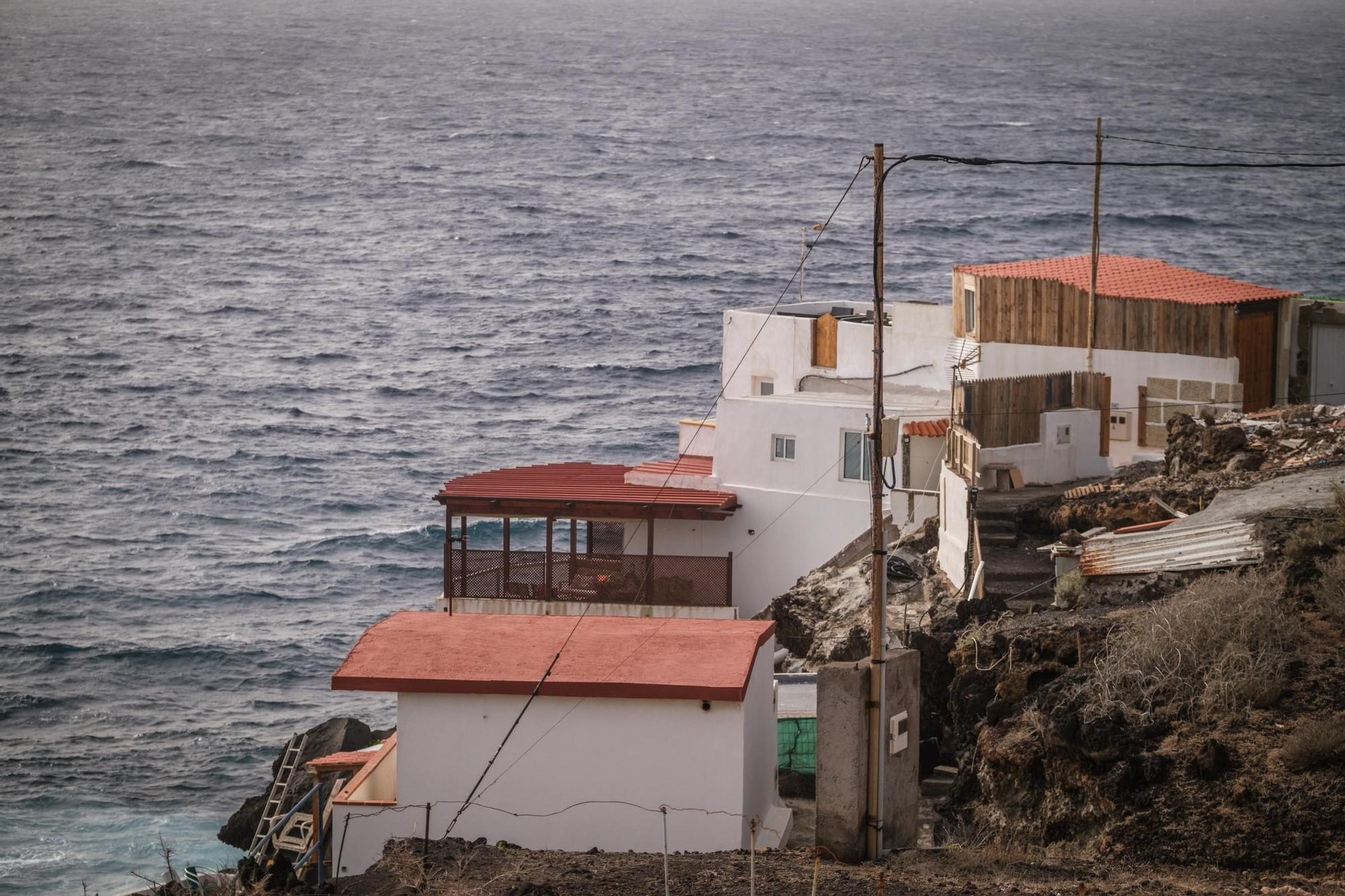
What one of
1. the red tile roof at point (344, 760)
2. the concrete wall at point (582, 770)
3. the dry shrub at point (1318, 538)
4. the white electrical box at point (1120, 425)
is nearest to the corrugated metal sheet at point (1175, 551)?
the dry shrub at point (1318, 538)

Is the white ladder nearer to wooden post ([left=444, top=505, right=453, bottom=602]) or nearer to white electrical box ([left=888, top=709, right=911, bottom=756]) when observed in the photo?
wooden post ([left=444, top=505, right=453, bottom=602])

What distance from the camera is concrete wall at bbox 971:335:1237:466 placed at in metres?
34.0

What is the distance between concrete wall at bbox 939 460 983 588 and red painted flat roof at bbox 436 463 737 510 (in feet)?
22.8

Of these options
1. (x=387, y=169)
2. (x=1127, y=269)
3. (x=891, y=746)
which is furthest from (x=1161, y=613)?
(x=387, y=169)

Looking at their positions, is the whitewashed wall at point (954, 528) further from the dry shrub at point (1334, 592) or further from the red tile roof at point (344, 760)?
the red tile roof at point (344, 760)

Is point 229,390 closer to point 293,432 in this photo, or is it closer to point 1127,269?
point 293,432

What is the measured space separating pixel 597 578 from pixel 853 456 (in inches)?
232

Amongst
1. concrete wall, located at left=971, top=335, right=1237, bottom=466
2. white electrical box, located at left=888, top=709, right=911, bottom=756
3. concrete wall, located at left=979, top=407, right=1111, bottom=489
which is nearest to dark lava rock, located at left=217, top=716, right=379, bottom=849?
concrete wall, located at left=979, top=407, right=1111, bottom=489

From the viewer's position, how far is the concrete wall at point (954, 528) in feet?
85.2

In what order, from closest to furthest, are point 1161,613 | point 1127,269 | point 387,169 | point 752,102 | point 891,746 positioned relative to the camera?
1. point 891,746
2. point 1161,613
3. point 1127,269
4. point 387,169
5. point 752,102

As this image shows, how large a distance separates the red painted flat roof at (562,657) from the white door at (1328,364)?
19138 millimetres

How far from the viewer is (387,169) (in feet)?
507

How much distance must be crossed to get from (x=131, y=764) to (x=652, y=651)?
2410 cm

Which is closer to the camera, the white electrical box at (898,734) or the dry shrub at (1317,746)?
the dry shrub at (1317,746)
